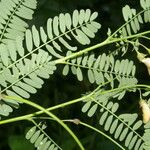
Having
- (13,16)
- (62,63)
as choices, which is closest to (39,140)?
(62,63)

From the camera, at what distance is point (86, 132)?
2.10m

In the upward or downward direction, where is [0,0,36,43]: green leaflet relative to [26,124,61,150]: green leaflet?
upward

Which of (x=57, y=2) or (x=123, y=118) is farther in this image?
(x=57, y=2)

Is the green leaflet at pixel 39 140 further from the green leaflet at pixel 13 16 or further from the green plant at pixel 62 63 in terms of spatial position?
the green leaflet at pixel 13 16

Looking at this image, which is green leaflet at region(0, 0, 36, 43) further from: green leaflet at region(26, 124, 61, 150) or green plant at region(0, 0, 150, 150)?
green leaflet at region(26, 124, 61, 150)

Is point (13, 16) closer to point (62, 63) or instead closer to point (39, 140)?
point (62, 63)

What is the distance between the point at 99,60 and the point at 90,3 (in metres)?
1.16

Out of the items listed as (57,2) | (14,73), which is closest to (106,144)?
(57,2)

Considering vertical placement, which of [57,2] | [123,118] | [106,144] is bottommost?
[106,144]

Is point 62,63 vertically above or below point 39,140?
above

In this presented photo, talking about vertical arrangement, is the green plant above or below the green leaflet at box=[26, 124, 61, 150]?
above

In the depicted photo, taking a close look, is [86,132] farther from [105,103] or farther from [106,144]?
[105,103]

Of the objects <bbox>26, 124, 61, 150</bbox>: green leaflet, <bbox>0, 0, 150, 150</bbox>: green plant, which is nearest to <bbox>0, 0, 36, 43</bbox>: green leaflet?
<bbox>0, 0, 150, 150</bbox>: green plant

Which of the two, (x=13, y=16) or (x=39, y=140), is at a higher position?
(x=13, y=16)
